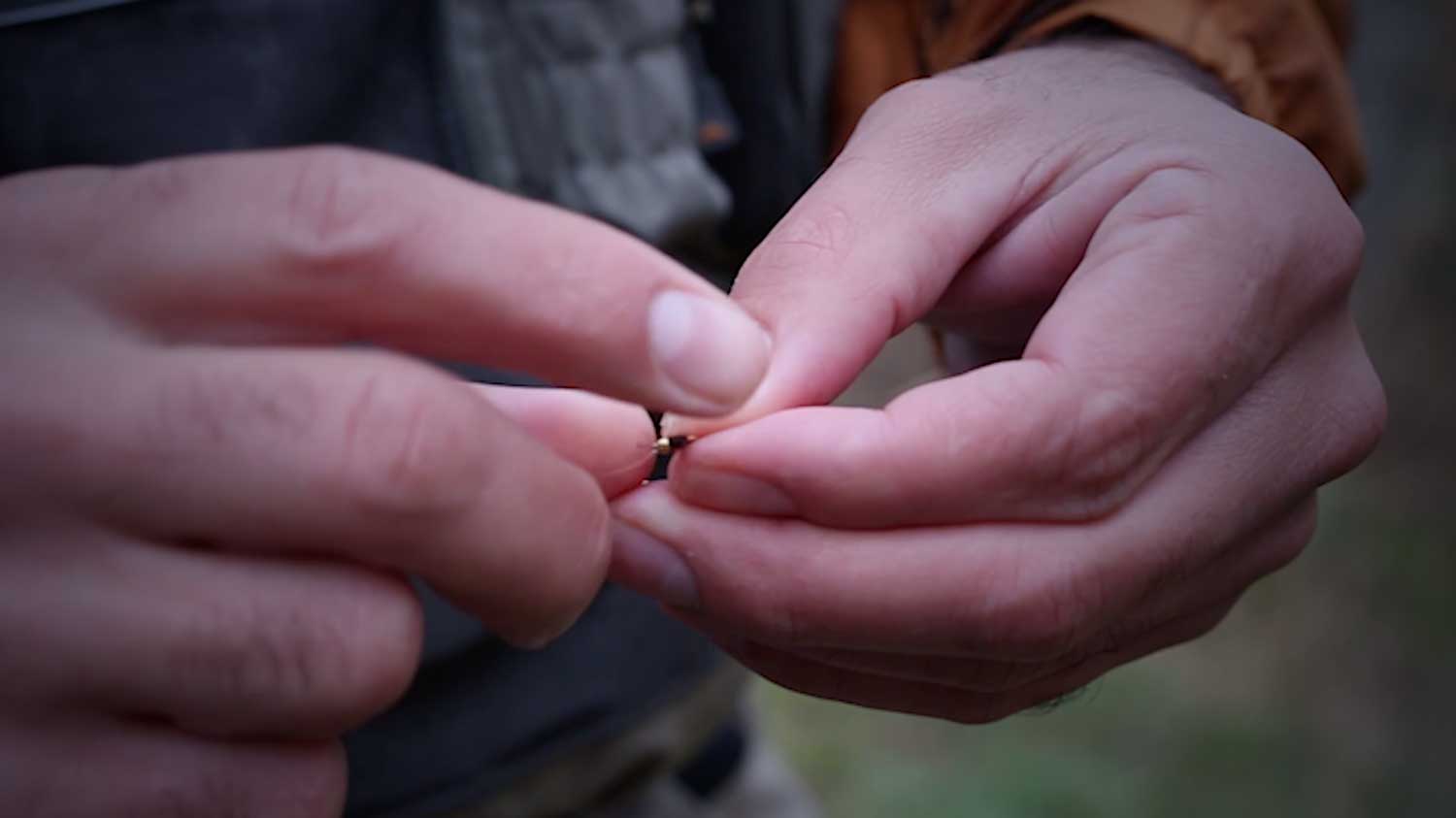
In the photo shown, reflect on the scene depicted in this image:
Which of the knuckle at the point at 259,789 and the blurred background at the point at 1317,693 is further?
the blurred background at the point at 1317,693

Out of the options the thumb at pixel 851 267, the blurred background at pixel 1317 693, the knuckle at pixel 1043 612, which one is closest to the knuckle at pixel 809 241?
the thumb at pixel 851 267

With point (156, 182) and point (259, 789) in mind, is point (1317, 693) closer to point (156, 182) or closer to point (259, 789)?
point (259, 789)

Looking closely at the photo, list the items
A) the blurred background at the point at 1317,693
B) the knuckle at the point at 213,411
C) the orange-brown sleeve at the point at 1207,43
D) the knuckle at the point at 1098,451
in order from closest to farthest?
the knuckle at the point at 213,411 < the knuckle at the point at 1098,451 < the orange-brown sleeve at the point at 1207,43 < the blurred background at the point at 1317,693

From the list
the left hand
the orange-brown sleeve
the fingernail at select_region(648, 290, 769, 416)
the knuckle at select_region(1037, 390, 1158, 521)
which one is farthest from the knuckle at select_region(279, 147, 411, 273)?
the orange-brown sleeve

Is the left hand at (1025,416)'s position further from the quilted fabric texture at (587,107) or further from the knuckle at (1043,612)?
the quilted fabric texture at (587,107)

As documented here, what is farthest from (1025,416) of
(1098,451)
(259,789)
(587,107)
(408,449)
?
(587,107)

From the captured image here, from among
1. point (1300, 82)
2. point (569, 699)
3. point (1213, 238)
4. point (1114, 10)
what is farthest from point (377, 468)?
point (1300, 82)
